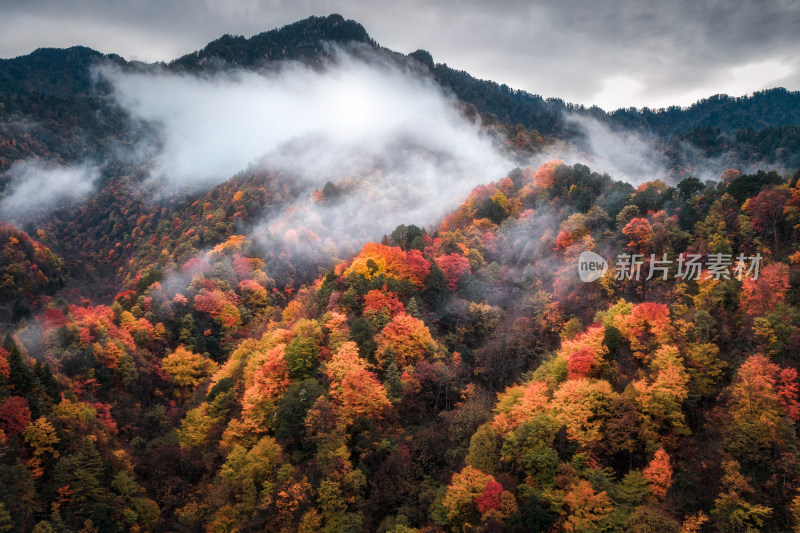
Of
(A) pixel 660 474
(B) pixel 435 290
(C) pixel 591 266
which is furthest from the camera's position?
(B) pixel 435 290

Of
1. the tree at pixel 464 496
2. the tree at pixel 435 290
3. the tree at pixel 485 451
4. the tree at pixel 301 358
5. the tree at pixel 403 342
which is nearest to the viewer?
the tree at pixel 464 496

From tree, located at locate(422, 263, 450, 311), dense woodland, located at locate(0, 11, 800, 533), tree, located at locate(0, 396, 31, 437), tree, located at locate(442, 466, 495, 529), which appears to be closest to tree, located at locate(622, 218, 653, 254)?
dense woodland, located at locate(0, 11, 800, 533)

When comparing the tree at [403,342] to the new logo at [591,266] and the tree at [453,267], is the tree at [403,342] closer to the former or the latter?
the tree at [453,267]

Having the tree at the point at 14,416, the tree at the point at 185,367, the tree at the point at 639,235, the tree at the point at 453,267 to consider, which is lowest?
the tree at the point at 185,367

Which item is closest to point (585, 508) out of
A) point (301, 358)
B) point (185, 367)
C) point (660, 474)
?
point (660, 474)

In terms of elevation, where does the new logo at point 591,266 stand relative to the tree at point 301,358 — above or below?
above

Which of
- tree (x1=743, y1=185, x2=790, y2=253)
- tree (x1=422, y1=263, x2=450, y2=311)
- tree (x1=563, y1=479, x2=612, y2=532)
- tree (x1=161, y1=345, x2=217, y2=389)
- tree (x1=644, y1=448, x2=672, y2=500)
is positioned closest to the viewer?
tree (x1=563, y1=479, x2=612, y2=532)

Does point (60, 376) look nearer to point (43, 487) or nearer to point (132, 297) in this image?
point (43, 487)

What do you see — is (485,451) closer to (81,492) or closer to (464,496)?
(464,496)

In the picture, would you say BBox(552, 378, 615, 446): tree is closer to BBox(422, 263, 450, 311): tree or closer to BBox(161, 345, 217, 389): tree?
BBox(422, 263, 450, 311): tree

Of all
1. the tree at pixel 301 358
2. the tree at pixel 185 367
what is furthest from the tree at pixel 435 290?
the tree at pixel 185 367
